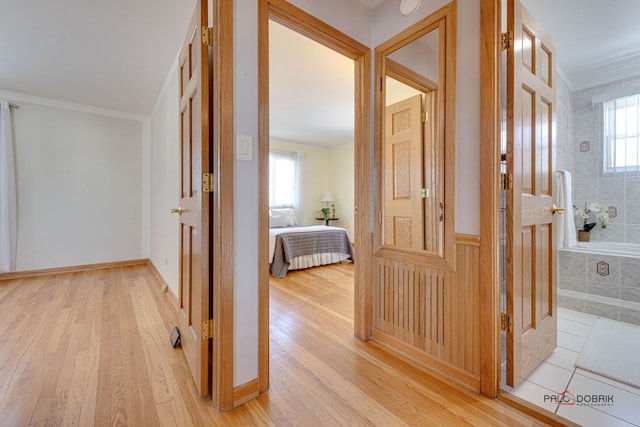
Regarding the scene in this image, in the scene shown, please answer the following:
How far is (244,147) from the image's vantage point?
1.28m

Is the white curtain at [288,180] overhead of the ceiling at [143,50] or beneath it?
beneath

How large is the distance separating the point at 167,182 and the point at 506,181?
3164 mm

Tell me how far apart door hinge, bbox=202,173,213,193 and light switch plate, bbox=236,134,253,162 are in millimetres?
171

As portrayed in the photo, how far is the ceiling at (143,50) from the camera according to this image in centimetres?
200

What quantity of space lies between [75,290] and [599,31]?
19.3 feet

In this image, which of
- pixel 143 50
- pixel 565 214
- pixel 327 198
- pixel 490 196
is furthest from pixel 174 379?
pixel 327 198

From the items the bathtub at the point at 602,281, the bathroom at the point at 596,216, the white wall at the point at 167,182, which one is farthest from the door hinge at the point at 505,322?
the white wall at the point at 167,182

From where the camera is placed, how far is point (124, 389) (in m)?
1.37

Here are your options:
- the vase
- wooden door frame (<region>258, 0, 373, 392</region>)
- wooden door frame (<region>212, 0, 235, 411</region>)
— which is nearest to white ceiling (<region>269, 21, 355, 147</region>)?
wooden door frame (<region>258, 0, 373, 392</region>)

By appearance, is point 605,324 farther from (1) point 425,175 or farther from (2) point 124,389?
(2) point 124,389

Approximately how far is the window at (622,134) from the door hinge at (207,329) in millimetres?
4256

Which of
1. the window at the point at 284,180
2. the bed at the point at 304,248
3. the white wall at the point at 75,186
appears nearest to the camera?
the white wall at the point at 75,186

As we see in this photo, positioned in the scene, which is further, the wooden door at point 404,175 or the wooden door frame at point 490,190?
the wooden door at point 404,175

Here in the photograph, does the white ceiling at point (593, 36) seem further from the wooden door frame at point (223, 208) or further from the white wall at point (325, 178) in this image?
the white wall at point (325, 178)
